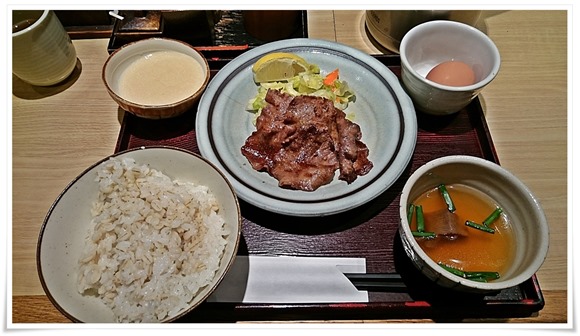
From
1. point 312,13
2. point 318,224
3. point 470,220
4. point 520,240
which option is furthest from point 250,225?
point 312,13

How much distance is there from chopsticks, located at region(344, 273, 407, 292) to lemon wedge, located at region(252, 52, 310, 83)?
936mm

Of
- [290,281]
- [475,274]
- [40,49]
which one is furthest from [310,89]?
[40,49]

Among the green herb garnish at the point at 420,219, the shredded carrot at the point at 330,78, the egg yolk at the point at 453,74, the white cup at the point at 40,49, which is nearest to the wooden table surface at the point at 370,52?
the white cup at the point at 40,49

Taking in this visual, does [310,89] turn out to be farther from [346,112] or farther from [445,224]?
[445,224]

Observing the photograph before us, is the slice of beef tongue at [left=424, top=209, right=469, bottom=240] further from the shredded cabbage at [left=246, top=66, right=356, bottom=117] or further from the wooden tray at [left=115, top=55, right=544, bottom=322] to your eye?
the shredded cabbage at [left=246, top=66, right=356, bottom=117]

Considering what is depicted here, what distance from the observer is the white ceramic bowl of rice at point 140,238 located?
1.26 meters

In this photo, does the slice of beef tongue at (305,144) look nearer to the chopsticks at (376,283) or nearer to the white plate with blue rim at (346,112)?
the white plate with blue rim at (346,112)

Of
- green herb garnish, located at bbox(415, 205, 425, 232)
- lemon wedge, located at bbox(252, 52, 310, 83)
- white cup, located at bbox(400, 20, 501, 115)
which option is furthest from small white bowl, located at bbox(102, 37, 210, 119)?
green herb garnish, located at bbox(415, 205, 425, 232)

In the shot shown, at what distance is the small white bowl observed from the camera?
1741mm

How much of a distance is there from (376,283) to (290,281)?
0.91ft

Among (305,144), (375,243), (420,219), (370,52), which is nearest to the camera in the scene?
(420,219)

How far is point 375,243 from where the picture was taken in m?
1.51

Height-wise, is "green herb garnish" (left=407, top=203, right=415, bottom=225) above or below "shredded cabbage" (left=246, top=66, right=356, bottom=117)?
below

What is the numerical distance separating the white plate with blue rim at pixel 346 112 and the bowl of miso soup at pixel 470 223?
176 mm
